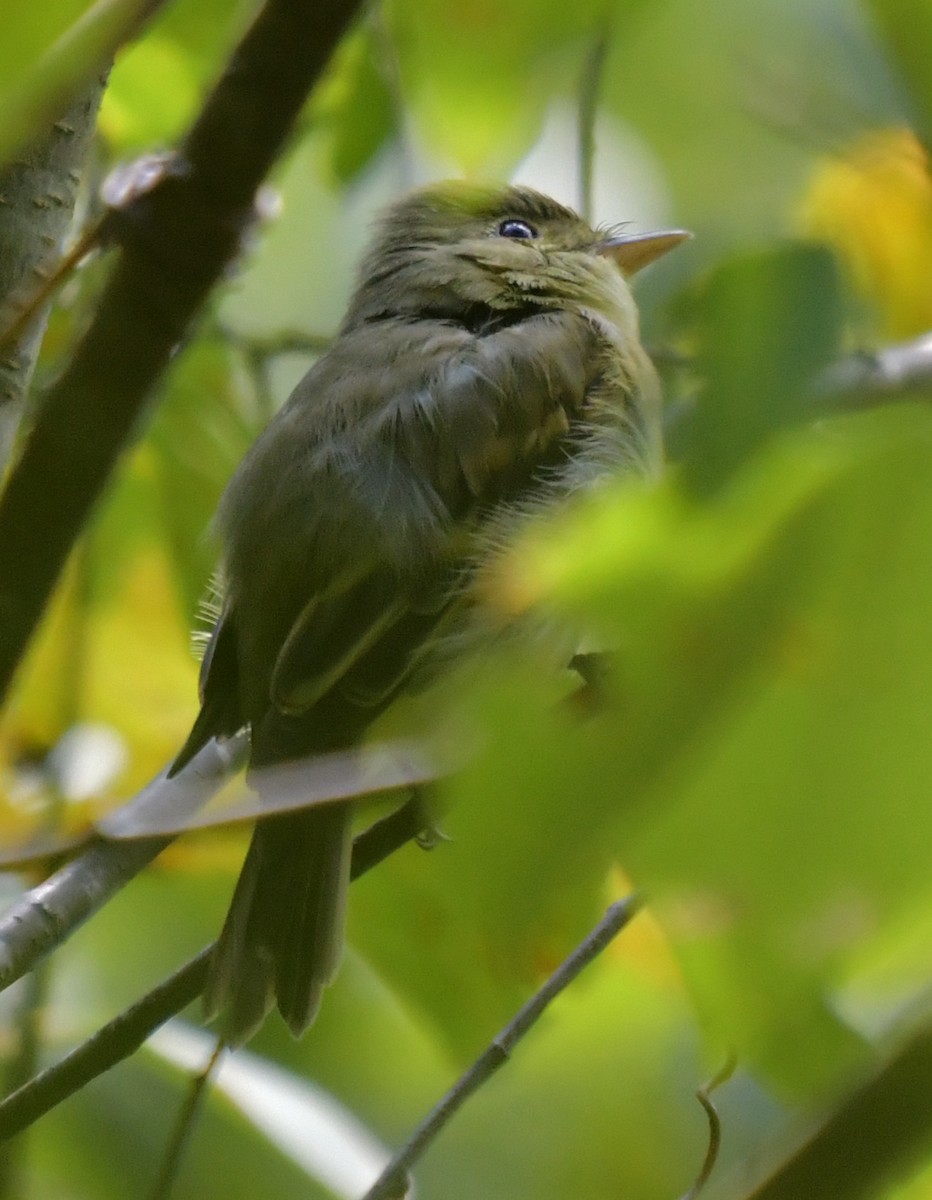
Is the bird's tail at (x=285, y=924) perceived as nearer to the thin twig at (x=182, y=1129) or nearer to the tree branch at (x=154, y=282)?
the thin twig at (x=182, y=1129)

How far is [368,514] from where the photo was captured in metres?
2.72

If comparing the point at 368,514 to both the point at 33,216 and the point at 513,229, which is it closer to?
the point at 33,216

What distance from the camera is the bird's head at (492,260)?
136 inches

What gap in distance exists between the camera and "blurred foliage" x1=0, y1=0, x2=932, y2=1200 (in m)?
0.49

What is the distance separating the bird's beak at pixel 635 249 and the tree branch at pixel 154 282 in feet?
10.5

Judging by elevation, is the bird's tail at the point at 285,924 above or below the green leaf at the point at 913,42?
below

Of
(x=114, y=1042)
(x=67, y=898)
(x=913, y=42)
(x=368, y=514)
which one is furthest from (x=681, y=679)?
(x=368, y=514)

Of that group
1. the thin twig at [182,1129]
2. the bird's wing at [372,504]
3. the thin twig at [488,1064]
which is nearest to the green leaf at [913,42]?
the thin twig at [488,1064]

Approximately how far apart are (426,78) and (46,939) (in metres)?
1.38

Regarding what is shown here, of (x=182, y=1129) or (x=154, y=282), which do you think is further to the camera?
(x=182, y=1129)

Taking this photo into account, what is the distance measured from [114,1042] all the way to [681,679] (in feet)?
5.47

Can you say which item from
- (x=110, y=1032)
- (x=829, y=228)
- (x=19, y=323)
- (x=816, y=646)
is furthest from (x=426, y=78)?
(x=110, y=1032)

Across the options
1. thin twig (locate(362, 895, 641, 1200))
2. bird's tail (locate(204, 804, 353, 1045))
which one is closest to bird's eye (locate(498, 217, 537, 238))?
bird's tail (locate(204, 804, 353, 1045))

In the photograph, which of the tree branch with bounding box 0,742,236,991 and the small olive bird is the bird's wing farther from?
the tree branch with bounding box 0,742,236,991
